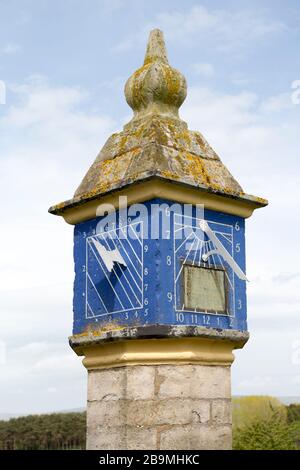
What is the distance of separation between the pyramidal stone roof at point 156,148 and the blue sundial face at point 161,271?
24cm

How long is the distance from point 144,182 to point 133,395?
1552 millimetres

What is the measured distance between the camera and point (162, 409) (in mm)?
4852

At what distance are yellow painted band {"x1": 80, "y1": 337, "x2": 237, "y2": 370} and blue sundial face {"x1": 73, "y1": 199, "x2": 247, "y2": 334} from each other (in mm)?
146

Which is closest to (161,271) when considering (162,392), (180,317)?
(180,317)

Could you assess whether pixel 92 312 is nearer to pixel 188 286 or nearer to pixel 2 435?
pixel 188 286

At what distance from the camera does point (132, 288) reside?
5102 millimetres

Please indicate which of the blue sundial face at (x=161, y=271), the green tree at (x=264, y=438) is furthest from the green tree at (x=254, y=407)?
the blue sundial face at (x=161, y=271)

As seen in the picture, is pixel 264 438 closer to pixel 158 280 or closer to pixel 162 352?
pixel 162 352

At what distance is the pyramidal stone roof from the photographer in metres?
5.30

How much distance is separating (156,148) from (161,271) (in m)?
1.01

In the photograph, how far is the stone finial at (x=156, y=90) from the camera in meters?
5.75

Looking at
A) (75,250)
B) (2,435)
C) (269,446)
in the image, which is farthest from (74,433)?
(75,250)

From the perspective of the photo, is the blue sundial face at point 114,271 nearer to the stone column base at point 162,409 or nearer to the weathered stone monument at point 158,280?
the weathered stone monument at point 158,280

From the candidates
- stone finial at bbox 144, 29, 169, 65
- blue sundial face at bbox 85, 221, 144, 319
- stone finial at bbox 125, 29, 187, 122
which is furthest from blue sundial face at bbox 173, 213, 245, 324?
stone finial at bbox 144, 29, 169, 65
